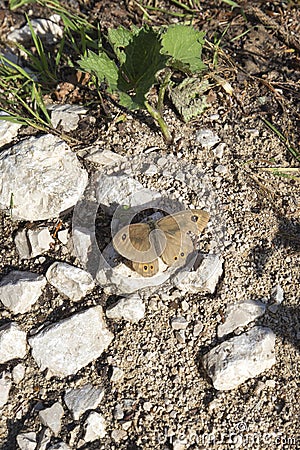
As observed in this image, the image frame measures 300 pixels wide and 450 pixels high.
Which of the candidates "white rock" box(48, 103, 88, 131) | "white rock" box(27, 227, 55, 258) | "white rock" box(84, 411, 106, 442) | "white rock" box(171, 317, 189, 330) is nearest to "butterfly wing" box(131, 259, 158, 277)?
"white rock" box(171, 317, 189, 330)

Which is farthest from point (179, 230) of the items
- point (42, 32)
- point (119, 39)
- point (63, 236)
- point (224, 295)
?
point (42, 32)

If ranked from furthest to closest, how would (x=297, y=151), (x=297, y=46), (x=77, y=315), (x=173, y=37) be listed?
(x=297, y=46), (x=297, y=151), (x=173, y=37), (x=77, y=315)

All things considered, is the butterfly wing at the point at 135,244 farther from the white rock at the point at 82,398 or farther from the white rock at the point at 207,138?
the white rock at the point at 207,138

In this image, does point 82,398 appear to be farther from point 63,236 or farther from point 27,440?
point 63,236

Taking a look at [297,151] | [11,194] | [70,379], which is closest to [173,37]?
[297,151]

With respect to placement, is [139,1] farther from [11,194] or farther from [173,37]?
[11,194]

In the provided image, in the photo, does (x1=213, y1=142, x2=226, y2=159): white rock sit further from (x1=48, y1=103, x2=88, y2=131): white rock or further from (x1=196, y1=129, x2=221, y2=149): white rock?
(x1=48, y1=103, x2=88, y2=131): white rock

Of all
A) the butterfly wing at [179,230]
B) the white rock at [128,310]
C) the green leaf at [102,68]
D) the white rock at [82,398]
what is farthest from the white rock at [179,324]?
the green leaf at [102,68]
